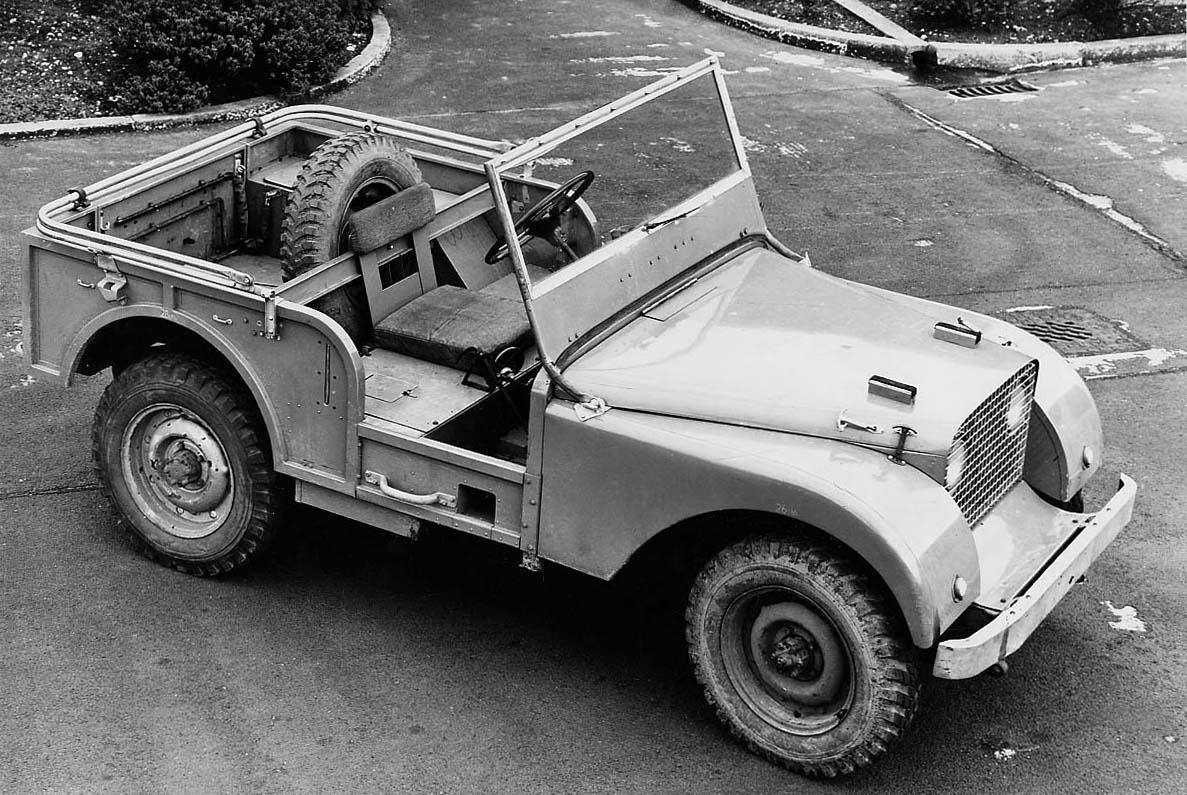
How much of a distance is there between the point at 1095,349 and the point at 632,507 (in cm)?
383

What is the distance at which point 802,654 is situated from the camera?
166 inches

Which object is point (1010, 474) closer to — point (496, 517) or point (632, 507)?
point (632, 507)

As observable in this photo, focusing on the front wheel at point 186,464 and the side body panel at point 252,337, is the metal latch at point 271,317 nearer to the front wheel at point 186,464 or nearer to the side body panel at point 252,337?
the side body panel at point 252,337

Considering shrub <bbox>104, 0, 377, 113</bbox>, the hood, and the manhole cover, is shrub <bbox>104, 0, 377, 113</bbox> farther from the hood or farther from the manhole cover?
the hood

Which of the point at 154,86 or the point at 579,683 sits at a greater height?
the point at 154,86

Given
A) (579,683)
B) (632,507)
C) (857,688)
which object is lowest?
(579,683)

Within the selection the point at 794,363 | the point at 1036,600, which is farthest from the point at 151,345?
the point at 1036,600

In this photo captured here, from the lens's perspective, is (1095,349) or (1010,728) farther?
(1095,349)

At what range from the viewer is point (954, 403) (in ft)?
13.7

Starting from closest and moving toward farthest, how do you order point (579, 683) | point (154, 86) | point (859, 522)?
point (859, 522), point (579, 683), point (154, 86)

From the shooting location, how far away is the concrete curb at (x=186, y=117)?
A: 380 inches

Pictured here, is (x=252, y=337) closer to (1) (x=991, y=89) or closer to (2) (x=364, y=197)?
(2) (x=364, y=197)

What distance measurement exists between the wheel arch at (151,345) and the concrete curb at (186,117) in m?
4.22

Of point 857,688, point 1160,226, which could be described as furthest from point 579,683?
point 1160,226
